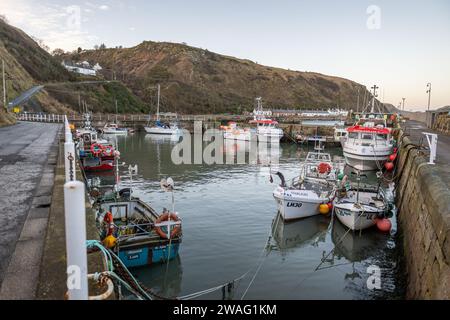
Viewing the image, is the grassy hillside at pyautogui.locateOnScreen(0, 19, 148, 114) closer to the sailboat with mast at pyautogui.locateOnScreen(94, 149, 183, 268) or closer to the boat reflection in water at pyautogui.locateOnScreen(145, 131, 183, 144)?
the boat reflection in water at pyautogui.locateOnScreen(145, 131, 183, 144)

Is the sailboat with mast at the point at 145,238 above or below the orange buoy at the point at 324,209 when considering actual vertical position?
above

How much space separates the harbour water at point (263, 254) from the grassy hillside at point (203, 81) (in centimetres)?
10458

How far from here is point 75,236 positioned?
4.04m

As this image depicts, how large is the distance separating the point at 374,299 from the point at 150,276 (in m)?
7.03

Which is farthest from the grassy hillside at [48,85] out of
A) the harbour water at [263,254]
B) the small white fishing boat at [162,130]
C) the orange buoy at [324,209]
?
the orange buoy at [324,209]

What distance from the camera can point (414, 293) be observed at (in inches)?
389

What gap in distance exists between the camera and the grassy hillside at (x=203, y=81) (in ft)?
435

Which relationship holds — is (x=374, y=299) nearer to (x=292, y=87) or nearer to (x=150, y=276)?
(x=150, y=276)

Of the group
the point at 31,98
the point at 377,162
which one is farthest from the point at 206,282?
the point at 31,98

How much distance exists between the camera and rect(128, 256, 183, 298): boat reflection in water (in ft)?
36.2

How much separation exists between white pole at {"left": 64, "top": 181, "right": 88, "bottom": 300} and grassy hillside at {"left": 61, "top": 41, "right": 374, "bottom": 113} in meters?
119

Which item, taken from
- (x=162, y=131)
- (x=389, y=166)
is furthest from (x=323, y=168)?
(x=162, y=131)

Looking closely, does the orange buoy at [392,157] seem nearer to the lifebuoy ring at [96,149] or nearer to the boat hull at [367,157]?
the boat hull at [367,157]

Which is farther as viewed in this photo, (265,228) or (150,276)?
(265,228)
